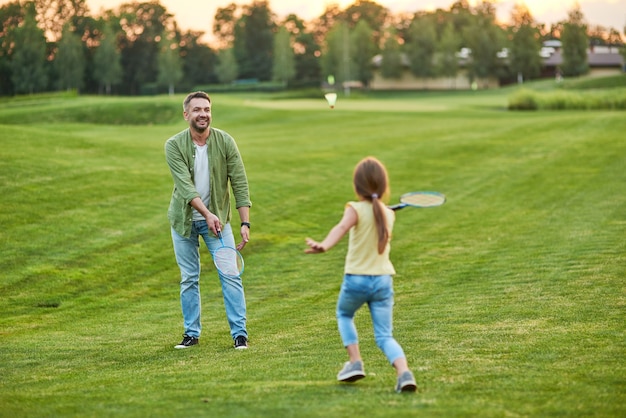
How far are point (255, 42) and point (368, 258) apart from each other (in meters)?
157

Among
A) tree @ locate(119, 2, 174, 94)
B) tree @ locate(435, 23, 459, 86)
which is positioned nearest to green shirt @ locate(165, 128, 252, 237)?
tree @ locate(435, 23, 459, 86)

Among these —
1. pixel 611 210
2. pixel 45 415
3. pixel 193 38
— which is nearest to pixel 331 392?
pixel 45 415

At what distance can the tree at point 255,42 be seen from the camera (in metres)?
152

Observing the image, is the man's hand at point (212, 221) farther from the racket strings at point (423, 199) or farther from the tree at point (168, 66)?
the tree at point (168, 66)

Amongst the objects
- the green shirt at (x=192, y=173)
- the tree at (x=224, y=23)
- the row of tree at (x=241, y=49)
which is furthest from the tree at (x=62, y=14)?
the green shirt at (x=192, y=173)

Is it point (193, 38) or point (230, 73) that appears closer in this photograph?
point (230, 73)

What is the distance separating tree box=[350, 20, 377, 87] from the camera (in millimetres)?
119375

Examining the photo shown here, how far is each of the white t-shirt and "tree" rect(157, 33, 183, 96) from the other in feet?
376

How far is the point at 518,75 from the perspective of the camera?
113m

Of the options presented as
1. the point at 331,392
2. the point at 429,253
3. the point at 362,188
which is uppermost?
the point at 362,188

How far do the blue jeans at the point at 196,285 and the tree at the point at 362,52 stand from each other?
110 m

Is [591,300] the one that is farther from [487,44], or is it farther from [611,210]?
[487,44]

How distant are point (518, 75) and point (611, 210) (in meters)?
93.1

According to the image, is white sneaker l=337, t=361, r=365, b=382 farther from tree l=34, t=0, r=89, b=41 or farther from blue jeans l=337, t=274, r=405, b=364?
tree l=34, t=0, r=89, b=41
